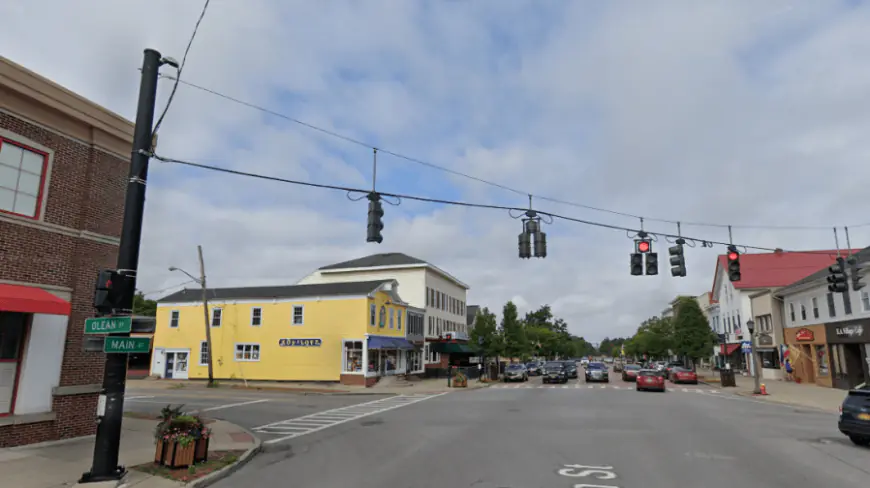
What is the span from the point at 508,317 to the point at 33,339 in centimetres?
4625

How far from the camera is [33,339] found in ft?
41.5

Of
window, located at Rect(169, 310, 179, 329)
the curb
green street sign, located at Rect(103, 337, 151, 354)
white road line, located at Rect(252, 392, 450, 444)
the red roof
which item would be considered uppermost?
the red roof

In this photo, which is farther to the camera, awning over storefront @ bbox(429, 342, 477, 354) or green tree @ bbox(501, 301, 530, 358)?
green tree @ bbox(501, 301, 530, 358)

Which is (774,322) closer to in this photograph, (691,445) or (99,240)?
(691,445)

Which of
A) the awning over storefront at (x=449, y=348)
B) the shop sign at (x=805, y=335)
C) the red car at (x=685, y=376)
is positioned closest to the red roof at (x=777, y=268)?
the shop sign at (x=805, y=335)

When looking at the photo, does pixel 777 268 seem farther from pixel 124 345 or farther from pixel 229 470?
pixel 124 345

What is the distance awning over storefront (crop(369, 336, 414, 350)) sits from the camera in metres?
39.0

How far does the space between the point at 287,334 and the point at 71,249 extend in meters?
28.2

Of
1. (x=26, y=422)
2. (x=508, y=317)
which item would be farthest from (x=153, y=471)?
(x=508, y=317)

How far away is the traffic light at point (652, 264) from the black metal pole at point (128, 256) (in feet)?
45.1

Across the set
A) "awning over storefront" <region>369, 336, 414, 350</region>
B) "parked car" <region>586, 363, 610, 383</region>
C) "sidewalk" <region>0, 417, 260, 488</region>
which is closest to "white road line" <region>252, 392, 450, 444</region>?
"sidewalk" <region>0, 417, 260, 488</region>

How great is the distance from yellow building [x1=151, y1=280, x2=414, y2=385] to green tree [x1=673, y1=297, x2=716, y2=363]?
87.4 feet

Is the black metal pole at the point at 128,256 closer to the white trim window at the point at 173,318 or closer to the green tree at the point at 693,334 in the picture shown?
the white trim window at the point at 173,318

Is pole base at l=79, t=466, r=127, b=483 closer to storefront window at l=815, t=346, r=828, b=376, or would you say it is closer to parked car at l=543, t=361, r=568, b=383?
parked car at l=543, t=361, r=568, b=383
